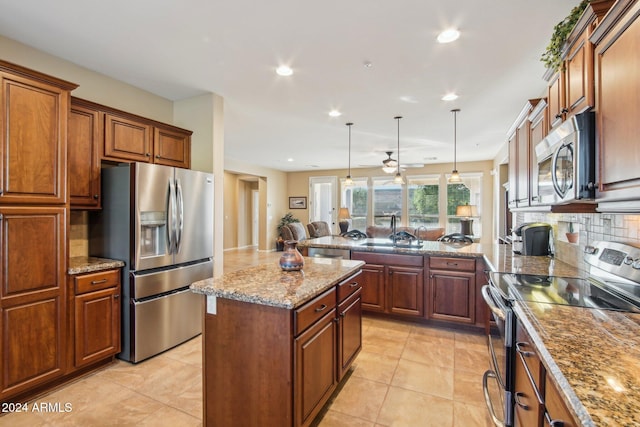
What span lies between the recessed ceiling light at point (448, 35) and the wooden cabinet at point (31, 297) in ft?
10.2

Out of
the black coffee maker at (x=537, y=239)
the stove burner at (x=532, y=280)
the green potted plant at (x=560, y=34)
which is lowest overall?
the stove burner at (x=532, y=280)

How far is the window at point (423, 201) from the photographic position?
8570 millimetres

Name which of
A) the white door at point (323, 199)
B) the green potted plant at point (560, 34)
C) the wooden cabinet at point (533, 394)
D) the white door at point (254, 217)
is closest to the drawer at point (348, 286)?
the wooden cabinet at point (533, 394)

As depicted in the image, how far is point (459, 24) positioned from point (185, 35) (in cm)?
201

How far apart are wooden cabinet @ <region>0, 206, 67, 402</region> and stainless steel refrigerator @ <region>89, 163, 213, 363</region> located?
1.46 feet

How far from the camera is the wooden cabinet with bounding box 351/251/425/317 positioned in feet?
11.0

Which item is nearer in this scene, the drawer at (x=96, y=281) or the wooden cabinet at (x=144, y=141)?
the drawer at (x=96, y=281)

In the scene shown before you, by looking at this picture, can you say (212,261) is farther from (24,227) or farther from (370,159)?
(370,159)

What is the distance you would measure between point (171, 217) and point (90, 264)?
0.71 meters

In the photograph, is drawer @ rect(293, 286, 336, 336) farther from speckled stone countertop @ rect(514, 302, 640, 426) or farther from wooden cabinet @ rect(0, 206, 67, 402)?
wooden cabinet @ rect(0, 206, 67, 402)

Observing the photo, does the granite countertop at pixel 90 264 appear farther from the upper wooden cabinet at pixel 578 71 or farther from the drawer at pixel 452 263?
the upper wooden cabinet at pixel 578 71

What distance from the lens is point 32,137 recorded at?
205 centimetres

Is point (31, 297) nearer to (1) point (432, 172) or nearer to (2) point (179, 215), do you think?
(2) point (179, 215)

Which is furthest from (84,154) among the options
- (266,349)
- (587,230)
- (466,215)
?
(466,215)
